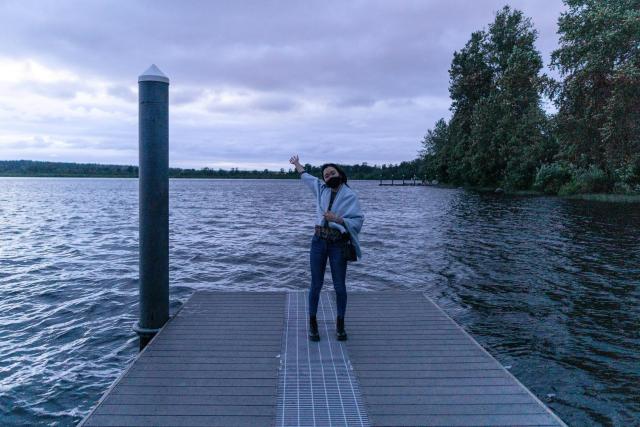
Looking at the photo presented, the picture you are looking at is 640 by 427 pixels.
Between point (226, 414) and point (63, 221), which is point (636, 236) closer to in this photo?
point (226, 414)

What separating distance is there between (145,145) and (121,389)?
305 centimetres

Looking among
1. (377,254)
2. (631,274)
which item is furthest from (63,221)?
(631,274)

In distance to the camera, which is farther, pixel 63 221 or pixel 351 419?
pixel 63 221

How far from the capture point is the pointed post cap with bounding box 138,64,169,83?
20.2ft

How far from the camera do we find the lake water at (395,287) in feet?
20.8

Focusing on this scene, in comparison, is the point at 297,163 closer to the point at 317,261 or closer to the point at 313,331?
the point at 317,261

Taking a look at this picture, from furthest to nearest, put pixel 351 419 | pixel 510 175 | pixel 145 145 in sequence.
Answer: pixel 510 175, pixel 145 145, pixel 351 419

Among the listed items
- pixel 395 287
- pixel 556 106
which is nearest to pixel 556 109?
pixel 556 106

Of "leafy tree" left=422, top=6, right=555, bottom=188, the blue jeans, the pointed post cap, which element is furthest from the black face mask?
"leafy tree" left=422, top=6, right=555, bottom=188

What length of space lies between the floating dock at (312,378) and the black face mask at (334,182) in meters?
1.88

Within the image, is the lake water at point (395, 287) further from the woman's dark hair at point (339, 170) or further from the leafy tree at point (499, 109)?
the leafy tree at point (499, 109)

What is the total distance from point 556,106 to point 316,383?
124 feet

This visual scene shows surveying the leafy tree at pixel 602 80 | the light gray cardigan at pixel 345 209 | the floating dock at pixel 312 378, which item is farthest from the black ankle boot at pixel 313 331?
the leafy tree at pixel 602 80

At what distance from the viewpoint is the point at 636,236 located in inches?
760
